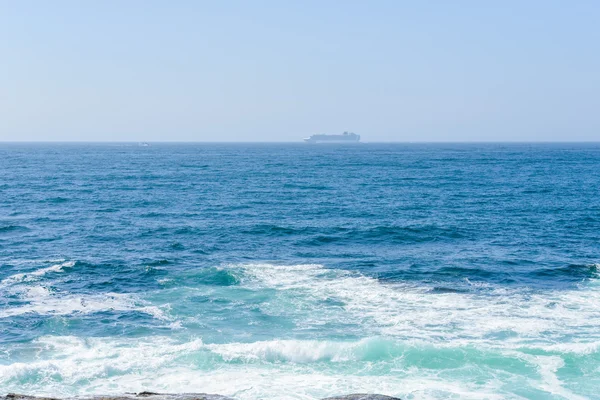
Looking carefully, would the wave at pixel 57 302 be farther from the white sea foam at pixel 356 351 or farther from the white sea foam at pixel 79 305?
the white sea foam at pixel 356 351

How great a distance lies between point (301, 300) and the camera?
33.9 meters

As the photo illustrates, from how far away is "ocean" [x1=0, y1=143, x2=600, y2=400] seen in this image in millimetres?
23594

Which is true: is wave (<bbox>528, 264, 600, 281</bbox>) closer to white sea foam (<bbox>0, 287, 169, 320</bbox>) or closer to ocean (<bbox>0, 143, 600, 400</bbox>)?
ocean (<bbox>0, 143, 600, 400</bbox>)

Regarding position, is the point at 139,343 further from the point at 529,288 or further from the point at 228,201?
the point at 228,201

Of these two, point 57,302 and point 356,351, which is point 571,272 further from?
point 57,302

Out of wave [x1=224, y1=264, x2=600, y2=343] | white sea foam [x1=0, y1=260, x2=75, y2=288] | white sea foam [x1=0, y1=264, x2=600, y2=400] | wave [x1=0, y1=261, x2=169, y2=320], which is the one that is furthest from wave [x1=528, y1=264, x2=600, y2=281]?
white sea foam [x1=0, y1=260, x2=75, y2=288]

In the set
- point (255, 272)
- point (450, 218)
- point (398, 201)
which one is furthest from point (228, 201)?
point (255, 272)

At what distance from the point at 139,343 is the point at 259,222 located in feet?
110

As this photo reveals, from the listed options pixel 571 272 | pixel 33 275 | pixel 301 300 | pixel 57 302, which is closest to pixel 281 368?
pixel 301 300

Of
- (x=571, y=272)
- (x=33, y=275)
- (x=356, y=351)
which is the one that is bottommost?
(x=356, y=351)

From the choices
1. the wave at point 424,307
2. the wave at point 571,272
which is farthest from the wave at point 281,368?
the wave at point 571,272

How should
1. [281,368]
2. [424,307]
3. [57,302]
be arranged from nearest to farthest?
[281,368] < [424,307] < [57,302]

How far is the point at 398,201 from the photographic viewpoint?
7738 cm

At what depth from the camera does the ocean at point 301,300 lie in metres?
23.6
